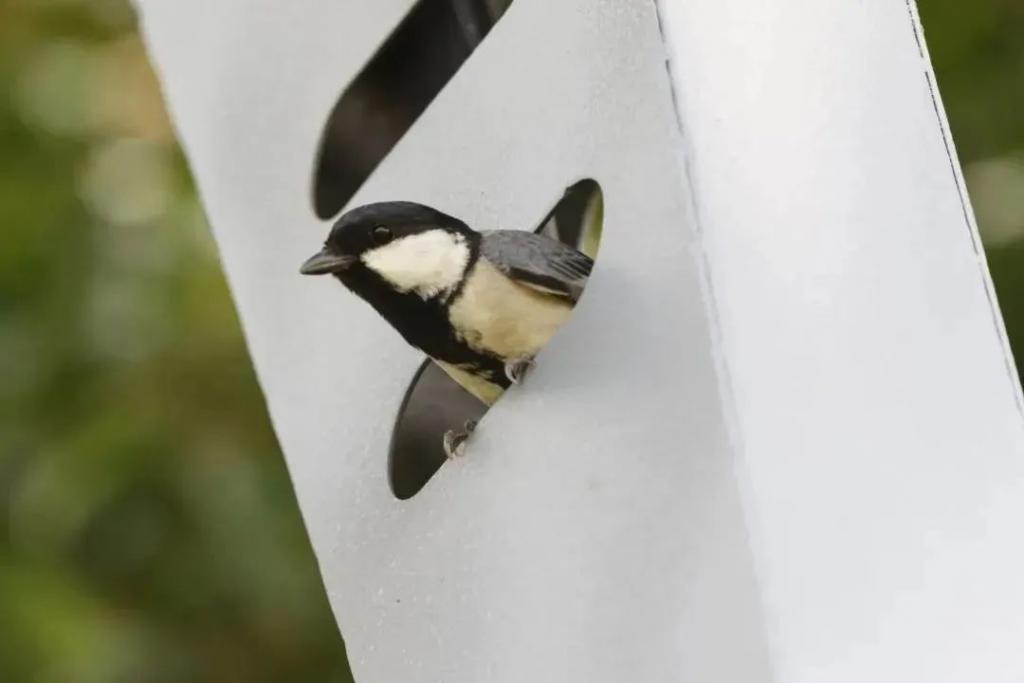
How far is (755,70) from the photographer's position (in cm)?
83

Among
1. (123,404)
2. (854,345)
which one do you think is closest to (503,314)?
(854,345)

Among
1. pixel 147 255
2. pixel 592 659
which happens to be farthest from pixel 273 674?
pixel 592 659

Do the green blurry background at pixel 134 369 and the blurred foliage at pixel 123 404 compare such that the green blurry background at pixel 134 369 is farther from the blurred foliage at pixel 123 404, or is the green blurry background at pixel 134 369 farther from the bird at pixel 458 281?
the bird at pixel 458 281

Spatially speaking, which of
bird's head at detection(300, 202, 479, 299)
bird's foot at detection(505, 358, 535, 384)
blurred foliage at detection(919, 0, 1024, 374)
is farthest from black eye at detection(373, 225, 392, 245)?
blurred foliage at detection(919, 0, 1024, 374)

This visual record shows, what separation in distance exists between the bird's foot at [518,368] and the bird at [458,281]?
Result: 3cm

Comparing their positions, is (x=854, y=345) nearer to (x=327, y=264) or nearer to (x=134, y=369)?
(x=327, y=264)

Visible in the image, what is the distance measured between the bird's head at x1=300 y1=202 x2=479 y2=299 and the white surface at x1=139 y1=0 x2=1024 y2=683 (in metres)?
0.03

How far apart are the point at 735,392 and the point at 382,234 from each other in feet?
1.08

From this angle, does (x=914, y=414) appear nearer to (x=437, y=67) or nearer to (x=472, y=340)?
(x=472, y=340)

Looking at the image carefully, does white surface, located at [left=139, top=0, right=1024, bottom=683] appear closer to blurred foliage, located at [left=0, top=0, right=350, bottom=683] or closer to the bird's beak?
the bird's beak

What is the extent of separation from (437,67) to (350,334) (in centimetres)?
22

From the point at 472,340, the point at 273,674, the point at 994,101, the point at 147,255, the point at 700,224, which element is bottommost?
the point at 273,674

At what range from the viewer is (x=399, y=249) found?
1015mm

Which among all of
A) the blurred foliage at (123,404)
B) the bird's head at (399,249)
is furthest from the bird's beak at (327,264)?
the blurred foliage at (123,404)
